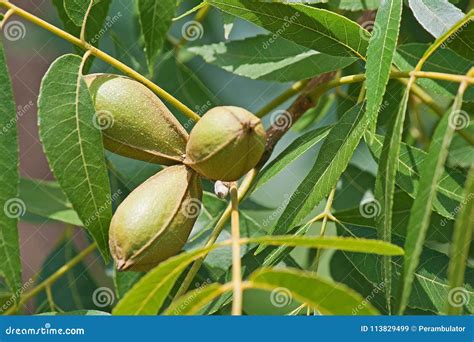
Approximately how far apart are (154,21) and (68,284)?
73 centimetres

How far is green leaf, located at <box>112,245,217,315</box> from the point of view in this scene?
992 mm

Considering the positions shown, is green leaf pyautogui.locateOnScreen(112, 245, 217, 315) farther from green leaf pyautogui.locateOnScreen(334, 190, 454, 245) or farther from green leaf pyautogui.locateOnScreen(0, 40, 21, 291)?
green leaf pyautogui.locateOnScreen(334, 190, 454, 245)

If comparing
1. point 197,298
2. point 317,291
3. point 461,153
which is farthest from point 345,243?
point 461,153

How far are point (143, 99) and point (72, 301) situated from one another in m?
0.74

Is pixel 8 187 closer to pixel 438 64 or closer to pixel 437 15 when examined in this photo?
pixel 437 15

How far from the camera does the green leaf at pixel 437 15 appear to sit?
129cm

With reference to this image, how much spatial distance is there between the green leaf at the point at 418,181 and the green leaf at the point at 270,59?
0.22 meters

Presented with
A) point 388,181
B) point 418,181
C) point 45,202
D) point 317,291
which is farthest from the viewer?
point 45,202

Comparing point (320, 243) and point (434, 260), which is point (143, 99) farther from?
point (434, 260)

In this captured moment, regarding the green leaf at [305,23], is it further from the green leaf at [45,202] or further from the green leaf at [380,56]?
the green leaf at [45,202]

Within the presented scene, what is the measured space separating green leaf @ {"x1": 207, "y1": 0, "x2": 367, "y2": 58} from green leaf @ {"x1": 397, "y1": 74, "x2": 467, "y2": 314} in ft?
1.02

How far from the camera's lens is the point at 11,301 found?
156 cm

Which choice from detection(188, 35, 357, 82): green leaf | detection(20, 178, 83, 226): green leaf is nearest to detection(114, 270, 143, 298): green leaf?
detection(20, 178, 83, 226): green leaf

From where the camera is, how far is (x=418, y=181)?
4.38 feet
